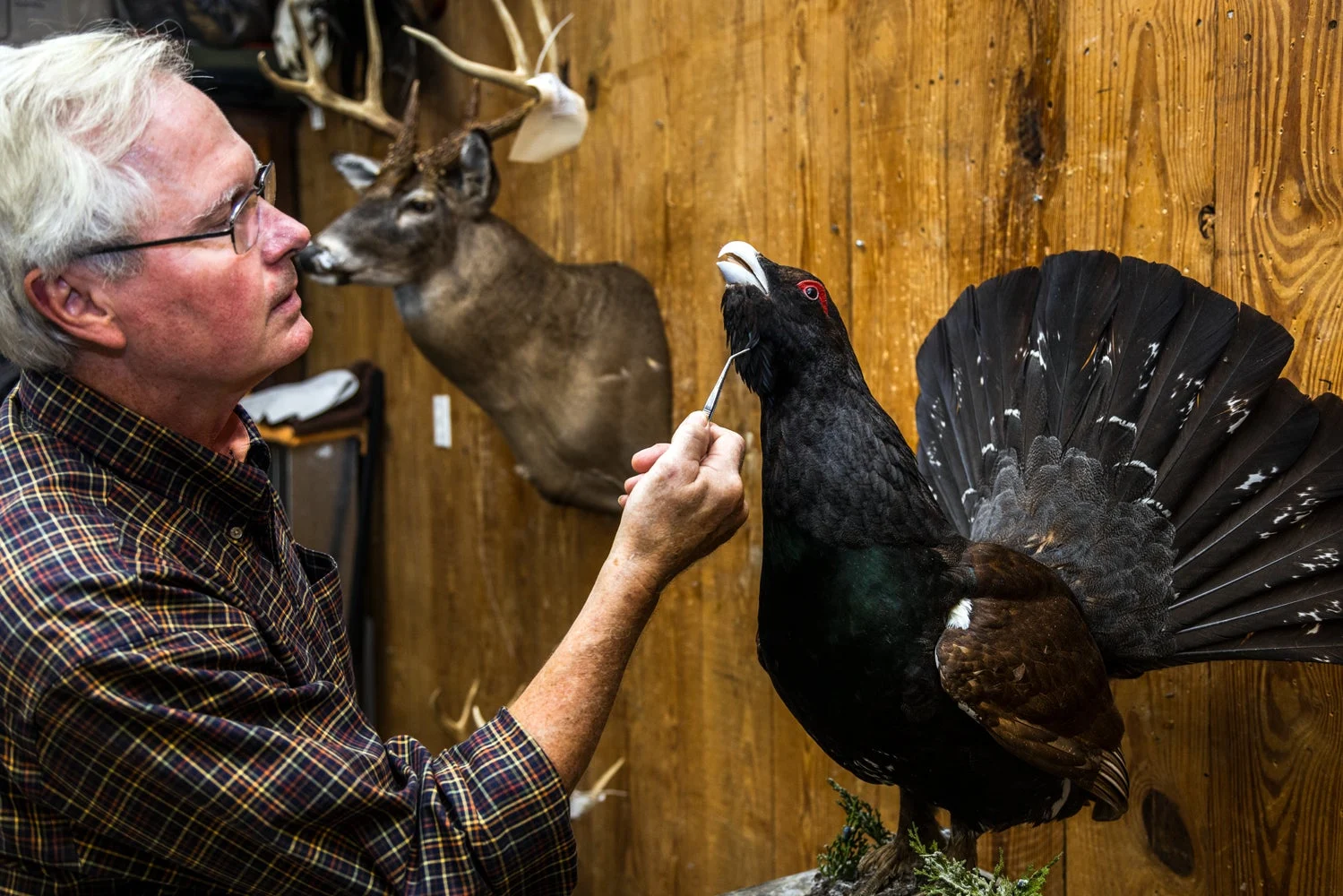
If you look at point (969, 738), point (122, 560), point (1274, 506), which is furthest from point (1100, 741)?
point (122, 560)

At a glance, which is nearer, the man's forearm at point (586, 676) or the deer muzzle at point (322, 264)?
the man's forearm at point (586, 676)

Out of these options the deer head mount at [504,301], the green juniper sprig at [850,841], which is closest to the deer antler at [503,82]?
the deer head mount at [504,301]

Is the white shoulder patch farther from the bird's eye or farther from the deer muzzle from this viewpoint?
the deer muzzle

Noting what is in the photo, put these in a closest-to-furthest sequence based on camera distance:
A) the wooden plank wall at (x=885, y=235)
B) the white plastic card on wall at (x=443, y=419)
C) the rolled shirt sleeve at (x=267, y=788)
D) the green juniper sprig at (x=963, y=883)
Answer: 1. the rolled shirt sleeve at (x=267, y=788)
2. the green juniper sprig at (x=963, y=883)
3. the wooden plank wall at (x=885, y=235)
4. the white plastic card on wall at (x=443, y=419)

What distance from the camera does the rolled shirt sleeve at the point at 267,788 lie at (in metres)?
0.78

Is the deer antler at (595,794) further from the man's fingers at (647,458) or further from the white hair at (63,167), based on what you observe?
the white hair at (63,167)

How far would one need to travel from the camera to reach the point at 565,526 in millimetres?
2613

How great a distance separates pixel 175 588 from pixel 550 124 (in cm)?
154

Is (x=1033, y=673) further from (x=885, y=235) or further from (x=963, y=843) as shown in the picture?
(x=885, y=235)

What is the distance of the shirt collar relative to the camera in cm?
89

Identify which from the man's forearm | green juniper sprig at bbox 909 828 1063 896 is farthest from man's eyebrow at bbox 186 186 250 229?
green juniper sprig at bbox 909 828 1063 896

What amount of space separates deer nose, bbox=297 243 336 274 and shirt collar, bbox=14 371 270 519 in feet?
4.05

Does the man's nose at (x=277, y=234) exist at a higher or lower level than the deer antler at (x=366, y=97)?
lower

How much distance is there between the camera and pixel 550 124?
85.4 inches
